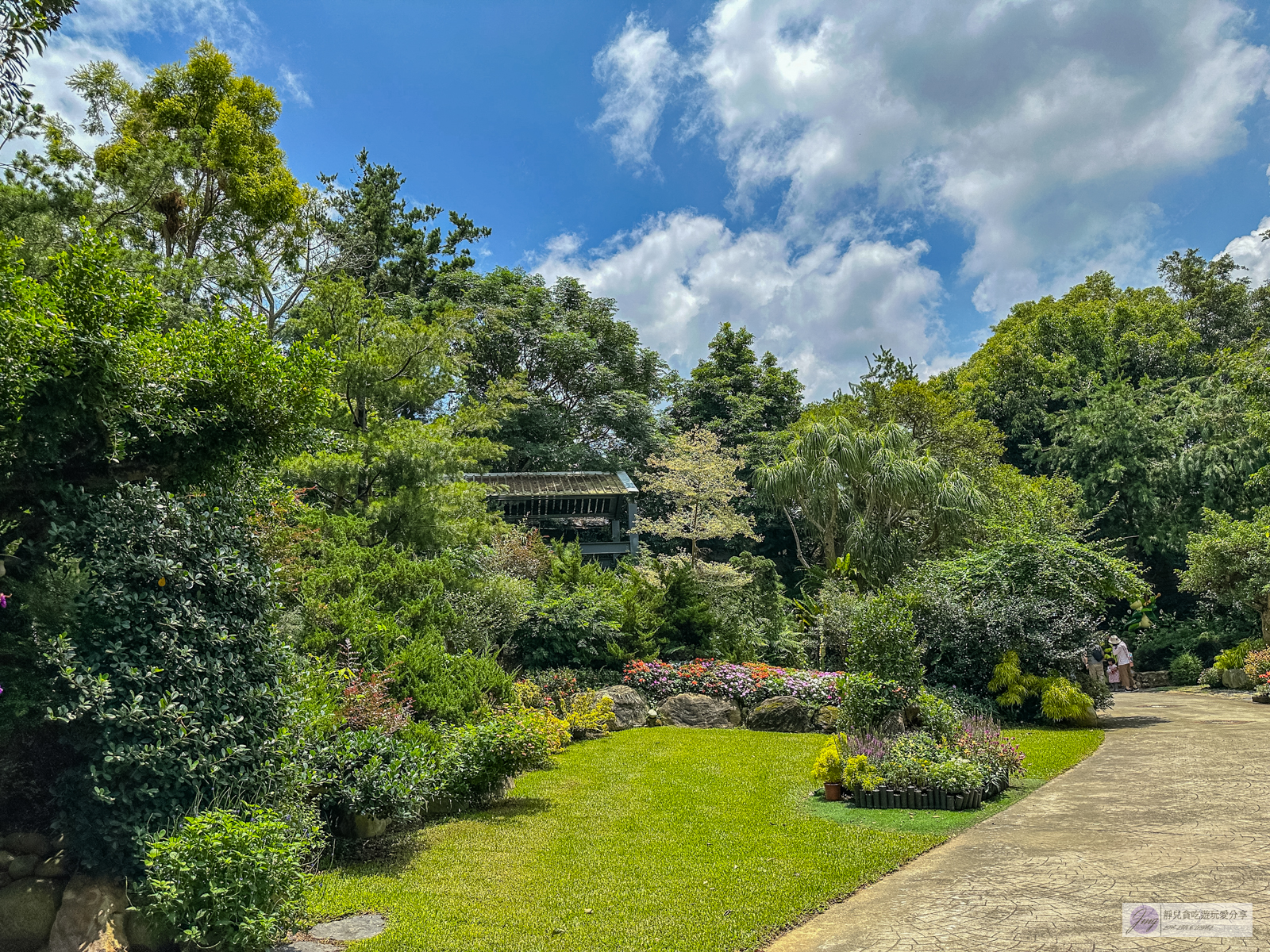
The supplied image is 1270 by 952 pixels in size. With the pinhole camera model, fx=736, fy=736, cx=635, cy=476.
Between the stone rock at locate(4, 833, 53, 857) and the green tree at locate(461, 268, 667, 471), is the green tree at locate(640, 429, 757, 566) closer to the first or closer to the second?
the green tree at locate(461, 268, 667, 471)

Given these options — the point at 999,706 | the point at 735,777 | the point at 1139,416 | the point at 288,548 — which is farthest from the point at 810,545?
the point at 288,548

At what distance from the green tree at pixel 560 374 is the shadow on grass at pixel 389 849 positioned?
18923 mm

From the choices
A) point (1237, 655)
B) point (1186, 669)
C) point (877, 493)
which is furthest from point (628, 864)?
point (1186, 669)

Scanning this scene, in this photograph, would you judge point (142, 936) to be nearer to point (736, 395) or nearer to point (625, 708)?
point (625, 708)

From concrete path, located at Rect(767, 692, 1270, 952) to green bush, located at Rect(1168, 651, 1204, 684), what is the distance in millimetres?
13724

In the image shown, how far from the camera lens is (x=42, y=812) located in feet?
14.3

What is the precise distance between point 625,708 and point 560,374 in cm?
1773

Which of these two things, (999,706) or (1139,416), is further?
(1139,416)

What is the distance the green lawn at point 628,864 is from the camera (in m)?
4.52

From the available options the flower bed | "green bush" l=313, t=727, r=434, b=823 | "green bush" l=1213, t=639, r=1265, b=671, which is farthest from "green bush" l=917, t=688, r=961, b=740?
"green bush" l=1213, t=639, r=1265, b=671

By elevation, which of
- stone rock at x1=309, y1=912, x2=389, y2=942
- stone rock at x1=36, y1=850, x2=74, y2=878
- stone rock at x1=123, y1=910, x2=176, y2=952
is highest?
stone rock at x1=36, y1=850, x2=74, y2=878

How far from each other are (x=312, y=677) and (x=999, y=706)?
11.2m

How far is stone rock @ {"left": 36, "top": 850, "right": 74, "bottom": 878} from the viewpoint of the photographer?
13.7ft

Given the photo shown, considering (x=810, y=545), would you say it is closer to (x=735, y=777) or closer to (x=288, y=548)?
(x=735, y=777)
